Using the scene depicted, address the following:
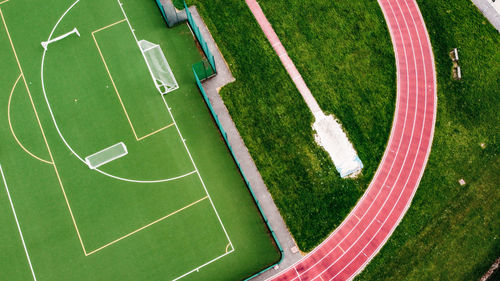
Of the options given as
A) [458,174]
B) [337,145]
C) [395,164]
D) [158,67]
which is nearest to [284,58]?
[337,145]

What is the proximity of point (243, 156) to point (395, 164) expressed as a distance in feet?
31.9

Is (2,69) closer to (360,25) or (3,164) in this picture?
(3,164)

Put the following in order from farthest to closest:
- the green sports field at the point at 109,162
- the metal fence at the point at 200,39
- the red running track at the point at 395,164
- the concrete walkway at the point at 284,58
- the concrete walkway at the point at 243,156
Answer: the concrete walkway at the point at 284,58
the metal fence at the point at 200,39
the concrete walkway at the point at 243,156
the red running track at the point at 395,164
the green sports field at the point at 109,162

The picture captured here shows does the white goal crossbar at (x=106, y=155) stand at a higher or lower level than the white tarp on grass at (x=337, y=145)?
higher

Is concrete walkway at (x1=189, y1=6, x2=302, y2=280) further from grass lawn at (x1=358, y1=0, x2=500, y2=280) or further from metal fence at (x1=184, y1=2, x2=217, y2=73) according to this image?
grass lawn at (x1=358, y1=0, x2=500, y2=280)

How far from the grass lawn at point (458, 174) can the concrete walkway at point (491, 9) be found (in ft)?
1.51

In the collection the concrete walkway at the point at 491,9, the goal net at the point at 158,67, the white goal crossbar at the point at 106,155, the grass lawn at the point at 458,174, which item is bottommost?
the grass lawn at the point at 458,174

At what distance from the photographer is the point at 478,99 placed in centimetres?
2717

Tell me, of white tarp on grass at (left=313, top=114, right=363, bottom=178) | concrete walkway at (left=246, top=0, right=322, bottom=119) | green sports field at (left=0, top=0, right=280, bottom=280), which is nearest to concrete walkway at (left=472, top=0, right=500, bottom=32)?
white tarp on grass at (left=313, top=114, right=363, bottom=178)

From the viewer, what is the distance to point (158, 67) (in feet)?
89.6

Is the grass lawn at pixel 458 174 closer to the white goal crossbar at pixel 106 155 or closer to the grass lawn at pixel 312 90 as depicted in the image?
the grass lawn at pixel 312 90

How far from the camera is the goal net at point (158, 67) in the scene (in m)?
26.9

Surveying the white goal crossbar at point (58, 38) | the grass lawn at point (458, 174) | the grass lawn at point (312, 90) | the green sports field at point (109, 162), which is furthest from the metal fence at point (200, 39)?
the grass lawn at point (458, 174)

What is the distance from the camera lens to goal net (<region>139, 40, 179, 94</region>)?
26.9 m
